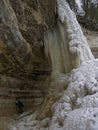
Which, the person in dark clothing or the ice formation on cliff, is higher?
the ice formation on cliff

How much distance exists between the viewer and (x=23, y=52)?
23.0 ft

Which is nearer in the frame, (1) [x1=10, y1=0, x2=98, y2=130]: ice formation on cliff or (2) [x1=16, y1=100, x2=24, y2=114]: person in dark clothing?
(1) [x1=10, y1=0, x2=98, y2=130]: ice formation on cliff

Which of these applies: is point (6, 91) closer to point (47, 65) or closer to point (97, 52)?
point (47, 65)

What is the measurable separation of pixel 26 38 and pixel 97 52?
11.5 ft

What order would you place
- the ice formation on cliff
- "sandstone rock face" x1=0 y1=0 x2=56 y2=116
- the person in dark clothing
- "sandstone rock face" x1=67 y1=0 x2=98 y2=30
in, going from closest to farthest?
the ice formation on cliff, "sandstone rock face" x1=0 y1=0 x2=56 y2=116, the person in dark clothing, "sandstone rock face" x1=67 y1=0 x2=98 y2=30

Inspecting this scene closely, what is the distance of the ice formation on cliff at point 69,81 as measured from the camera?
462cm

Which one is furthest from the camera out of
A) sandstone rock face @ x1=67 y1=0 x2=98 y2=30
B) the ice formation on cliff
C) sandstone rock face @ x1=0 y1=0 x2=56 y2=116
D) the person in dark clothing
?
sandstone rock face @ x1=67 y1=0 x2=98 y2=30

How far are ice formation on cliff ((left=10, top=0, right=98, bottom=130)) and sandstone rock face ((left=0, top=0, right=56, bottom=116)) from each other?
1.34 feet

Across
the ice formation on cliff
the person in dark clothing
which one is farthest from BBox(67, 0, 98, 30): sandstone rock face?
the person in dark clothing

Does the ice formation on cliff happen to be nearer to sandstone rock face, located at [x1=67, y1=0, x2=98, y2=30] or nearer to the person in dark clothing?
the person in dark clothing

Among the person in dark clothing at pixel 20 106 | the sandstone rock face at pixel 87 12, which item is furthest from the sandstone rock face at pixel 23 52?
the sandstone rock face at pixel 87 12

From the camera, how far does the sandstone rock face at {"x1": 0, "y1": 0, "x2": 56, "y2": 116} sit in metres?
6.51

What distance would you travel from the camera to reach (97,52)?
10.3 metres

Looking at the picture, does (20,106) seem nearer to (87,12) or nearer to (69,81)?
(69,81)
